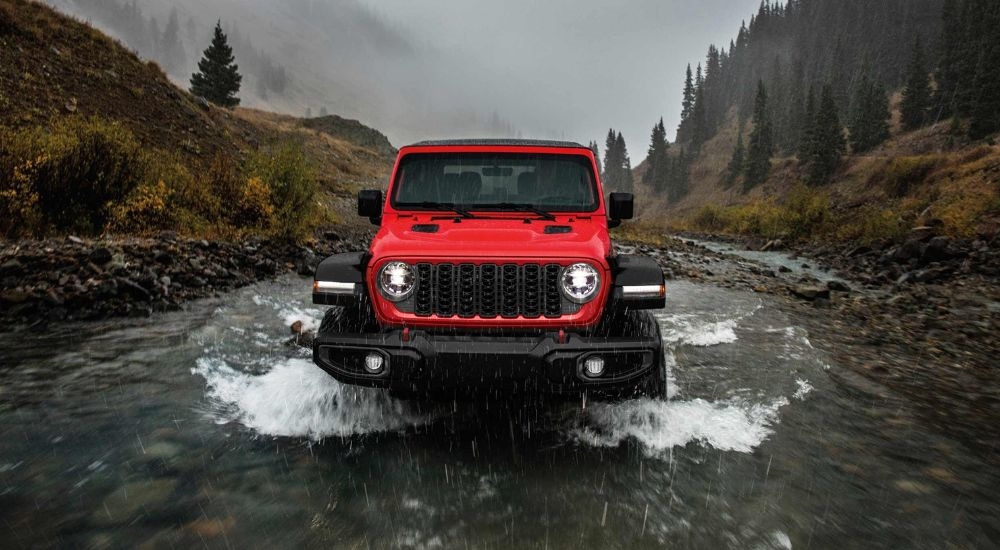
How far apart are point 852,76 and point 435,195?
12156cm

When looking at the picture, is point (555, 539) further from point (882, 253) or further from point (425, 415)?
point (882, 253)

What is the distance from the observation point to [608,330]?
360cm

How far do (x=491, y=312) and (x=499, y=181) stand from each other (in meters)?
1.53

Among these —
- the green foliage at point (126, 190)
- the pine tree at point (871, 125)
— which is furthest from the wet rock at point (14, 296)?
the pine tree at point (871, 125)

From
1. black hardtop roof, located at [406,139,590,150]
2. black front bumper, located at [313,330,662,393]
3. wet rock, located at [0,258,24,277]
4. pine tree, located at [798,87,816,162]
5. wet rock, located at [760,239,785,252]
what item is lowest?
wet rock, located at [760,239,785,252]

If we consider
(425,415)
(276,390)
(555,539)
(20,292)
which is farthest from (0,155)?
(555,539)

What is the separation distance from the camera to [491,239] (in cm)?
365

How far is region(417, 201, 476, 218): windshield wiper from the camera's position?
425cm

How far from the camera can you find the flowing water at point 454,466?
283 cm

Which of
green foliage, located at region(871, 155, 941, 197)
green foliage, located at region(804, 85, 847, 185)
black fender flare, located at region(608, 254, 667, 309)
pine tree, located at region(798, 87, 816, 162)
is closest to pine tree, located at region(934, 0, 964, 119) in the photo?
green foliage, located at region(804, 85, 847, 185)

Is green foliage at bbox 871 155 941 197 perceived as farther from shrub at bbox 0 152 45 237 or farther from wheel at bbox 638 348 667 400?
shrub at bbox 0 152 45 237

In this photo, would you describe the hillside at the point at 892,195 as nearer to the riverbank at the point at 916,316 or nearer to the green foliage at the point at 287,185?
the riverbank at the point at 916,316

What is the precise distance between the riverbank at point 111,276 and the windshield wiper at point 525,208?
5893 mm

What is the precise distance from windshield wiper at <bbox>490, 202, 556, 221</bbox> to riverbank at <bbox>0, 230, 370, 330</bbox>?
5893mm
